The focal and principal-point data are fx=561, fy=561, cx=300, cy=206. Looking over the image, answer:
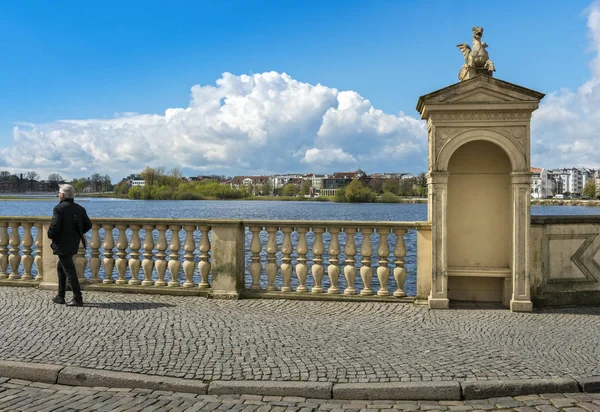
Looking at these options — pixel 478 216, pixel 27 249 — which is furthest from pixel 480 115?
pixel 27 249

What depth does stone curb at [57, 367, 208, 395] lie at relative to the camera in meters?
5.10

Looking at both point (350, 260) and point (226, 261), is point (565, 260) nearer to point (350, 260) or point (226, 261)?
point (350, 260)

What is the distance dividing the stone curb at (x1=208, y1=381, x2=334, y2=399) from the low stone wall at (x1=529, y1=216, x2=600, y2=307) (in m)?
4.69

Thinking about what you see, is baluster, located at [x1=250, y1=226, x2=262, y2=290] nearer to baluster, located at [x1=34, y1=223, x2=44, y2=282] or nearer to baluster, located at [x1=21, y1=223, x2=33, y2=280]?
baluster, located at [x1=34, y1=223, x2=44, y2=282]

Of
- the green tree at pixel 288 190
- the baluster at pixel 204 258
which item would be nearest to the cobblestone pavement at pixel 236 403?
the baluster at pixel 204 258

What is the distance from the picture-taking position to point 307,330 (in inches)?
271

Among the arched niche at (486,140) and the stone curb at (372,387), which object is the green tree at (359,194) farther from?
the stone curb at (372,387)

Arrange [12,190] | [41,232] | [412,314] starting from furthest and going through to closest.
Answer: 1. [12,190]
2. [41,232]
3. [412,314]

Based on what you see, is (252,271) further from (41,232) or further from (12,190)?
(12,190)

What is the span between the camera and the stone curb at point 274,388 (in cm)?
498

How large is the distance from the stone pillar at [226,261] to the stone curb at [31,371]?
3.66 meters

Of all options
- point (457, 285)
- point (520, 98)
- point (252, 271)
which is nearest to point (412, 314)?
point (457, 285)

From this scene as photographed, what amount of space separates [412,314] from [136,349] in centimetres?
384

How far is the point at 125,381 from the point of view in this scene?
5.22m
